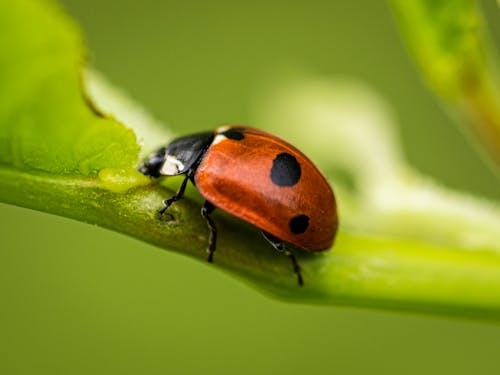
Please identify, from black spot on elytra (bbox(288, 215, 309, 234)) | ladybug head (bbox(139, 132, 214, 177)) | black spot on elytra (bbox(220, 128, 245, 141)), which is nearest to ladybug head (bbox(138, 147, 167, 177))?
ladybug head (bbox(139, 132, 214, 177))

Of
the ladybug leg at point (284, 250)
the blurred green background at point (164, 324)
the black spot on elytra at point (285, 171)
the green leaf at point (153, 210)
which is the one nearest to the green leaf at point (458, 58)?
the green leaf at point (153, 210)

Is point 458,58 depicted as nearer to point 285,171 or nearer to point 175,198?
point 285,171

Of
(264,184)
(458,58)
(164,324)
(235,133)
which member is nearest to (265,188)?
(264,184)

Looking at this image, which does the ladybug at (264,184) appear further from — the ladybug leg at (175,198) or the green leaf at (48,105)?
the green leaf at (48,105)

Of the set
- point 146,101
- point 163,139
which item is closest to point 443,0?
point 163,139

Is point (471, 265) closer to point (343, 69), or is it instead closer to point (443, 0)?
point (443, 0)

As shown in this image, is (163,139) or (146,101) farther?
(146,101)

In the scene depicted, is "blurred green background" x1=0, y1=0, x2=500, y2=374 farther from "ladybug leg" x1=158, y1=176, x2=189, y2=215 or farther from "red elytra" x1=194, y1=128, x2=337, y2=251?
"ladybug leg" x1=158, y1=176, x2=189, y2=215
